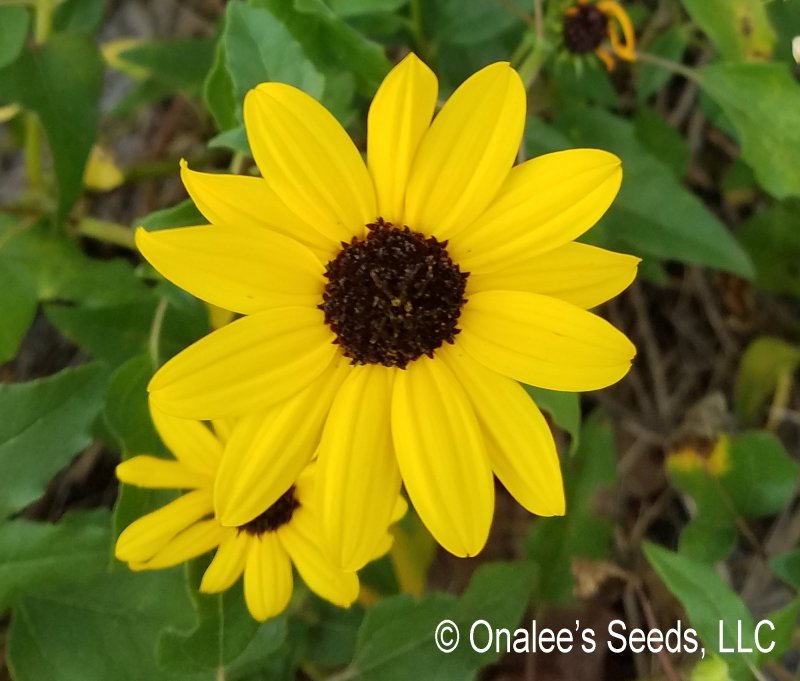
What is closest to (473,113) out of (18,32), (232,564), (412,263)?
(412,263)

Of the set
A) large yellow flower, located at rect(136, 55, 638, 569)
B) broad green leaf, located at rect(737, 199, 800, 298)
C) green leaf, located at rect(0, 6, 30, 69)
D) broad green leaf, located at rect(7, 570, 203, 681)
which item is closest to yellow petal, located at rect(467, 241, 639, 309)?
large yellow flower, located at rect(136, 55, 638, 569)

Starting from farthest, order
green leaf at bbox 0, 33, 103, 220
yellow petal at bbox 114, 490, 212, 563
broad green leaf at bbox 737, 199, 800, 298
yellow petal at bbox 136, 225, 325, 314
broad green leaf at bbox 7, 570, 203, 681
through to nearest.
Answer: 1. broad green leaf at bbox 737, 199, 800, 298
2. green leaf at bbox 0, 33, 103, 220
3. broad green leaf at bbox 7, 570, 203, 681
4. yellow petal at bbox 114, 490, 212, 563
5. yellow petal at bbox 136, 225, 325, 314

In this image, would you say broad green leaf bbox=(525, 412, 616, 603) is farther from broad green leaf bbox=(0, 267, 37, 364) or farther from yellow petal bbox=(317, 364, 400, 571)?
broad green leaf bbox=(0, 267, 37, 364)

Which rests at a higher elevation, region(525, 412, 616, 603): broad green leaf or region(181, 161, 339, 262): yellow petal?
region(181, 161, 339, 262): yellow petal

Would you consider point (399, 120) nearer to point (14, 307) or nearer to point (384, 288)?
point (384, 288)

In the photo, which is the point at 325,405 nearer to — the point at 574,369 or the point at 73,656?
the point at 574,369

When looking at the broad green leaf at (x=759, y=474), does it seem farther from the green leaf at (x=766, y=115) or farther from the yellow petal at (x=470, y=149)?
the yellow petal at (x=470, y=149)
